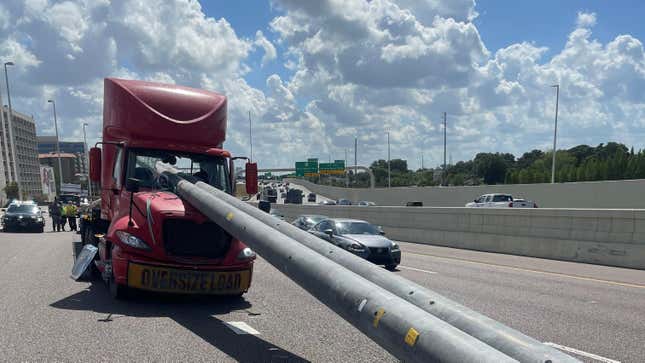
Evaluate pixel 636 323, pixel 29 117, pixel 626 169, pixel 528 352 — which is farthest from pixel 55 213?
pixel 29 117

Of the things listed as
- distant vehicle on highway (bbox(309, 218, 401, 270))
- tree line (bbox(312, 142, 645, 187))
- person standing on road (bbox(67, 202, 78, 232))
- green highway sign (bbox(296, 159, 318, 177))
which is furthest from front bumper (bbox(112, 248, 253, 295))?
green highway sign (bbox(296, 159, 318, 177))

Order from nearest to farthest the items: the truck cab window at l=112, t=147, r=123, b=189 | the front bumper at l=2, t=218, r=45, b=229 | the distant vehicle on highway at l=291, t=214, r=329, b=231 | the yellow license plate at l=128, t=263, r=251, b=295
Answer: the yellow license plate at l=128, t=263, r=251, b=295
the truck cab window at l=112, t=147, r=123, b=189
the distant vehicle on highway at l=291, t=214, r=329, b=231
the front bumper at l=2, t=218, r=45, b=229

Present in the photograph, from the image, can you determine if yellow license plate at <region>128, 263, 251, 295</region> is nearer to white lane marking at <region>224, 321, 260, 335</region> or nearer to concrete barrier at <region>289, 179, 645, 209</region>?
white lane marking at <region>224, 321, 260, 335</region>

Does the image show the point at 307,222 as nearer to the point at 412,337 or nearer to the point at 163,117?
the point at 163,117

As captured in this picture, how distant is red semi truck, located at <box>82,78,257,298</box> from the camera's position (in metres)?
8.60

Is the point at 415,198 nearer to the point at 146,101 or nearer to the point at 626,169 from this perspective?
the point at 626,169

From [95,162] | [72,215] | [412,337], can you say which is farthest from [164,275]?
[72,215]

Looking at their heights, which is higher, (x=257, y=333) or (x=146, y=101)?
(x=146, y=101)

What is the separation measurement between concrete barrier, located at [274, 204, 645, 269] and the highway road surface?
3.35m

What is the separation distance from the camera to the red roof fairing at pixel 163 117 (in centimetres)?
1009

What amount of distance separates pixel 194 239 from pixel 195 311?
106 cm

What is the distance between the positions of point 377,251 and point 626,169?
53592mm

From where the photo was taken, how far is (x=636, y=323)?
27.4ft

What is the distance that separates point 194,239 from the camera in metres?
8.90
